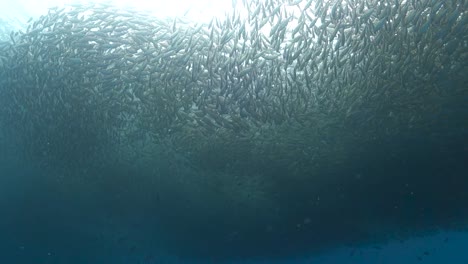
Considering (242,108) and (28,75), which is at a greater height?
A: (28,75)

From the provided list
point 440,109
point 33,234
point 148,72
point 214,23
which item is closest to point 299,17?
point 214,23

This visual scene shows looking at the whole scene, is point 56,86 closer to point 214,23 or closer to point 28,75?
point 28,75

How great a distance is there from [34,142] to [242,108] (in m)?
7.43

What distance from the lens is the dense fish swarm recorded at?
754cm

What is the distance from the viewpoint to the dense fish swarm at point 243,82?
24.7 feet

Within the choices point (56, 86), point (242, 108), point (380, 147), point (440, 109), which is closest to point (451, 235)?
point (380, 147)

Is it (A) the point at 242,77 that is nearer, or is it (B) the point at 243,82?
(A) the point at 242,77

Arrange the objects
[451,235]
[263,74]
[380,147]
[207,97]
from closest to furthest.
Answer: [263,74] → [207,97] → [380,147] → [451,235]

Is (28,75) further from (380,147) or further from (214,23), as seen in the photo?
(380,147)

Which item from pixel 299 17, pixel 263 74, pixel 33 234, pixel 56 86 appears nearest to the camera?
pixel 299 17

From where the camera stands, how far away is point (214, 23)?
7945 millimetres

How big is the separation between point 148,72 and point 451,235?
50.1 feet

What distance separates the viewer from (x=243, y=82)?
9.00 meters

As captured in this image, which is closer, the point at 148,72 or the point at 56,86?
the point at 148,72
